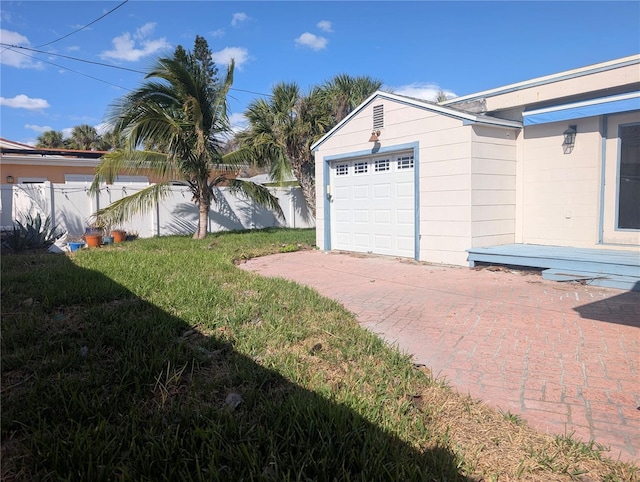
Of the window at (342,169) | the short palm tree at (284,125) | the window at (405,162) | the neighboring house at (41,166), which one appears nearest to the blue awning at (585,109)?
the window at (405,162)

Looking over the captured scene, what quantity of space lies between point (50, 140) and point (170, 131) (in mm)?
22631

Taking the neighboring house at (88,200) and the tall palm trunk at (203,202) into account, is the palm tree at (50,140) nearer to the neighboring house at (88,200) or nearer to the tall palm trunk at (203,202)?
the neighboring house at (88,200)

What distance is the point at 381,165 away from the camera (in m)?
10.5

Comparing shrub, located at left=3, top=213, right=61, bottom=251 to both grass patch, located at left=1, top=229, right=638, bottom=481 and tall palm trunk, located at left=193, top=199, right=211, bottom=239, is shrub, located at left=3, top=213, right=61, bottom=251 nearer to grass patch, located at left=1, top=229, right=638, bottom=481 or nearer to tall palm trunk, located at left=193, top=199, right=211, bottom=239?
tall palm trunk, located at left=193, top=199, right=211, bottom=239

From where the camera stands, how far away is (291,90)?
15.6 meters

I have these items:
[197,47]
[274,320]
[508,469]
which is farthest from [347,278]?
[197,47]

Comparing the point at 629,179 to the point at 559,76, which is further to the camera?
the point at 559,76

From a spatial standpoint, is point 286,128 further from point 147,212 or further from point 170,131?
point 147,212

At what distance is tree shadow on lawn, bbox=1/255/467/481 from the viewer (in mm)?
2418

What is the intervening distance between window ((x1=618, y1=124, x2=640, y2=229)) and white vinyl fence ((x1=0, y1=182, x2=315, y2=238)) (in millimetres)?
12491

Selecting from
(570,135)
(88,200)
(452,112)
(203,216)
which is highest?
(452,112)

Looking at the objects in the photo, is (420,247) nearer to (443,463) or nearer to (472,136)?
(472,136)

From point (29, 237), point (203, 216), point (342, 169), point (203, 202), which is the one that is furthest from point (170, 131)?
point (342, 169)

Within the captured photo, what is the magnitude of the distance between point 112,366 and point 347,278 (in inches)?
200
